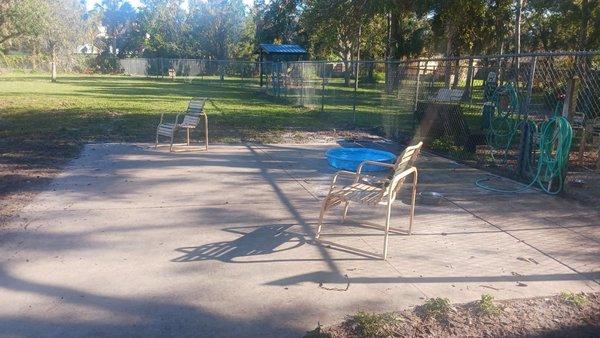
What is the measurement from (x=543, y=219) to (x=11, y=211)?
606cm

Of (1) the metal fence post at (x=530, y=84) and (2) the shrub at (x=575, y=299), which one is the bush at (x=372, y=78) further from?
(2) the shrub at (x=575, y=299)

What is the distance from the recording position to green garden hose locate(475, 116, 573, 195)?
23.6 feet

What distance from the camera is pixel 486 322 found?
144 inches

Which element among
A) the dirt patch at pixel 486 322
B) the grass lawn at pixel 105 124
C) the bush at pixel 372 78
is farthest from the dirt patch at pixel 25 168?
the bush at pixel 372 78

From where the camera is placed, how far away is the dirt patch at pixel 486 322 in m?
3.50

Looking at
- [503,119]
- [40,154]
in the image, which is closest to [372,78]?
[503,119]

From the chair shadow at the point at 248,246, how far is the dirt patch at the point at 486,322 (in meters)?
1.49

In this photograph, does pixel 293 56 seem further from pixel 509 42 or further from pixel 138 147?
pixel 138 147

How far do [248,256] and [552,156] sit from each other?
525 cm

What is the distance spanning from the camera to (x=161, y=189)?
721 cm

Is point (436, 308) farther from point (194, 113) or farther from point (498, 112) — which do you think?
point (194, 113)

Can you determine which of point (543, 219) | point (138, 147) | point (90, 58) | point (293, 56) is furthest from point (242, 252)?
point (90, 58)

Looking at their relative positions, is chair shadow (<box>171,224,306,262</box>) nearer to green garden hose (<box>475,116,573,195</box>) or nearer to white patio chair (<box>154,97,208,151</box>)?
green garden hose (<box>475,116,573,195</box>)

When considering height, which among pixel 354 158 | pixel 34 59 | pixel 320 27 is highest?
pixel 320 27
